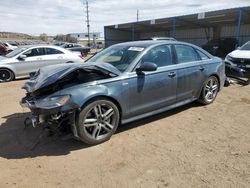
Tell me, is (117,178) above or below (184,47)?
below

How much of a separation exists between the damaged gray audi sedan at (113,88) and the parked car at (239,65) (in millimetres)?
3763

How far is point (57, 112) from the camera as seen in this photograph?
11.3 feet

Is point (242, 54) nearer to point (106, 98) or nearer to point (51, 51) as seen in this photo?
point (106, 98)

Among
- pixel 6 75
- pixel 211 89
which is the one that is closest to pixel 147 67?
pixel 211 89

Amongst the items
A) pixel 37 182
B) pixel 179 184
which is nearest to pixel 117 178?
pixel 179 184

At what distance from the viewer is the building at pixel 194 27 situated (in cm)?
2509

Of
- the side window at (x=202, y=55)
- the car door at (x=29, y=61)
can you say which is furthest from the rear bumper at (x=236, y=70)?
the car door at (x=29, y=61)

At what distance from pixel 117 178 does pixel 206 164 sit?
47.8 inches

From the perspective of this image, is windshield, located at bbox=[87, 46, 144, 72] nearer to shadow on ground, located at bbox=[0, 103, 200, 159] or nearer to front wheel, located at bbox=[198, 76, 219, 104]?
shadow on ground, located at bbox=[0, 103, 200, 159]

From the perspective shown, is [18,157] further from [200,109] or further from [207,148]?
[200,109]

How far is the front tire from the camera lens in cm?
364

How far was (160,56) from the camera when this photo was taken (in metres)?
4.71

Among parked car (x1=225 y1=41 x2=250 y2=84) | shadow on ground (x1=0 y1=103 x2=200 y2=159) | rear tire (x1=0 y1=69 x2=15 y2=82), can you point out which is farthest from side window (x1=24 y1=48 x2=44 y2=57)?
parked car (x1=225 y1=41 x2=250 y2=84)

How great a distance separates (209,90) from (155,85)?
1977 mm
